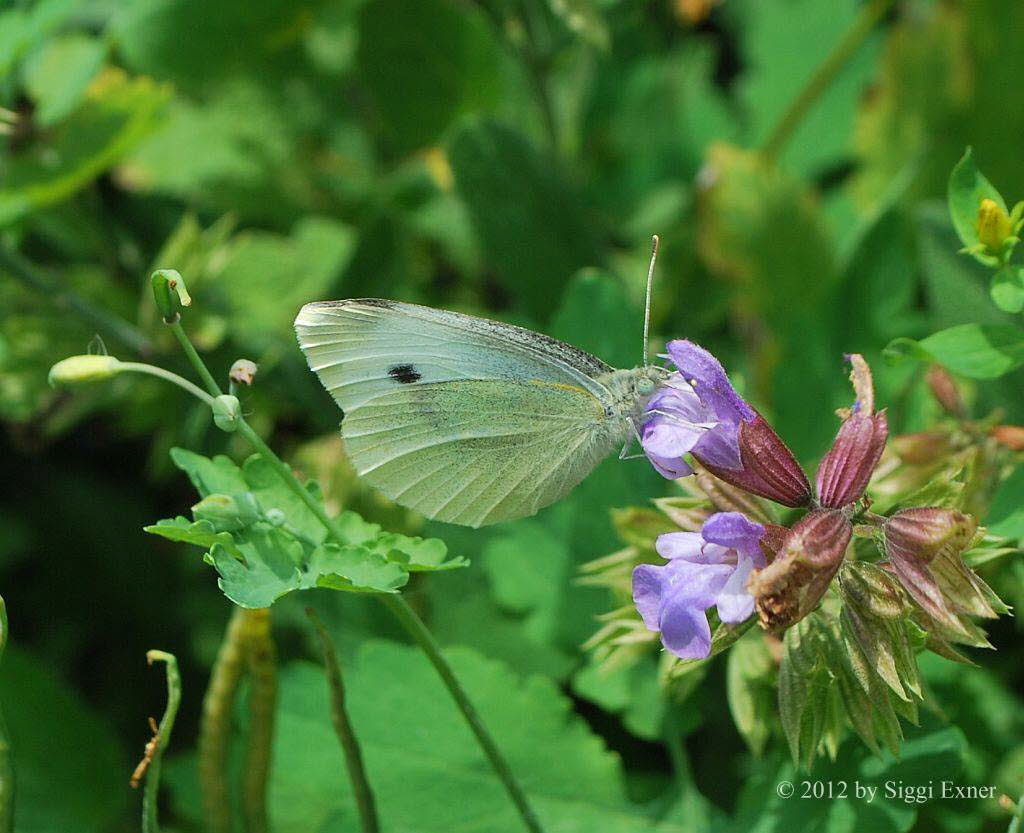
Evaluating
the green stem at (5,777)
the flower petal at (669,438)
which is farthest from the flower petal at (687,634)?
the green stem at (5,777)

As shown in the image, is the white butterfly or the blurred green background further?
the blurred green background

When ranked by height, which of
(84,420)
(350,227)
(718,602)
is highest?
(350,227)

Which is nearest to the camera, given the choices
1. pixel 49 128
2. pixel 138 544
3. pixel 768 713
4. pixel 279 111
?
pixel 768 713

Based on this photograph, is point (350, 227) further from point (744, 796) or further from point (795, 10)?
point (744, 796)

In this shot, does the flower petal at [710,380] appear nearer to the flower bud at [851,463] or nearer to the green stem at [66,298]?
the flower bud at [851,463]

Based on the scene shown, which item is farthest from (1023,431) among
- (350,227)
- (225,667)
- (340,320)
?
(350,227)

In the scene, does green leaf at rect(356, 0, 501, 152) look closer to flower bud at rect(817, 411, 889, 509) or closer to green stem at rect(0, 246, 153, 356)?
green stem at rect(0, 246, 153, 356)

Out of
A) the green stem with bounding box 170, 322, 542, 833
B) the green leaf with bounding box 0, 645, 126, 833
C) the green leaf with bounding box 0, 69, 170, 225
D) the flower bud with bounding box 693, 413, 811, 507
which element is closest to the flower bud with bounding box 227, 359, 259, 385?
the green stem with bounding box 170, 322, 542, 833
